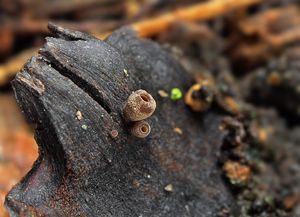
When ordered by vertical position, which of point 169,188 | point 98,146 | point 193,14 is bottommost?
point 98,146

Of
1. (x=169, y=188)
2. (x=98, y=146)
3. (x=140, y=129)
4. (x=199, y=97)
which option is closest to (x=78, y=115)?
(x=98, y=146)

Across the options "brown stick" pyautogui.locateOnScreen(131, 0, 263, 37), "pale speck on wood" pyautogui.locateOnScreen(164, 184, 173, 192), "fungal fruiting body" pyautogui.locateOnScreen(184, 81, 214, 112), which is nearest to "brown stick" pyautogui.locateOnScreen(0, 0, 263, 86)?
"brown stick" pyautogui.locateOnScreen(131, 0, 263, 37)

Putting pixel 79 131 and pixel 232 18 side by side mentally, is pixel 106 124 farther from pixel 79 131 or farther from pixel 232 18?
pixel 232 18

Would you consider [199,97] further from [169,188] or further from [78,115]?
[78,115]

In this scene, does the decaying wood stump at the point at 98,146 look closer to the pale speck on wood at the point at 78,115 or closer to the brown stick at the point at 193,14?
the pale speck on wood at the point at 78,115

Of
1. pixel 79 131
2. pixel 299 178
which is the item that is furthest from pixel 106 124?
pixel 299 178

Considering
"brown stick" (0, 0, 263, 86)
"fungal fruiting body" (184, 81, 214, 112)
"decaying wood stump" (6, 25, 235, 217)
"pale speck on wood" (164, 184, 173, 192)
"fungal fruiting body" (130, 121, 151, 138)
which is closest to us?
"decaying wood stump" (6, 25, 235, 217)

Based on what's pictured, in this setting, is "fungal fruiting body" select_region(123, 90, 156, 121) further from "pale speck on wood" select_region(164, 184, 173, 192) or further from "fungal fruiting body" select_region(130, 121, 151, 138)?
"pale speck on wood" select_region(164, 184, 173, 192)
